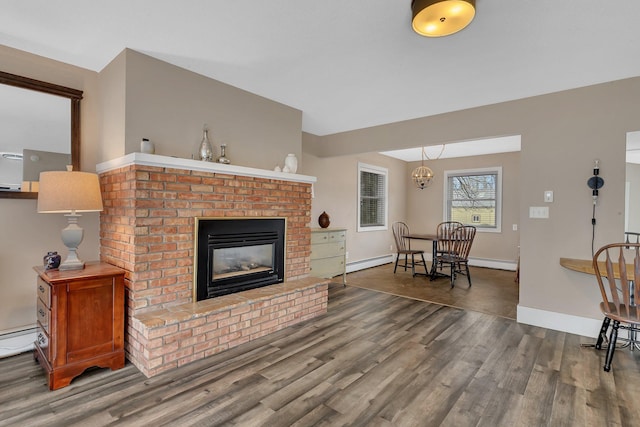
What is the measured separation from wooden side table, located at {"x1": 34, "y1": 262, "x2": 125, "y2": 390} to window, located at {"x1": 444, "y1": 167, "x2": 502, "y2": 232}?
6.60m

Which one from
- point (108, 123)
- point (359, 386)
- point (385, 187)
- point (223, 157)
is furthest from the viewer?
point (385, 187)

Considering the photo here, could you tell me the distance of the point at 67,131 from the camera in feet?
8.97

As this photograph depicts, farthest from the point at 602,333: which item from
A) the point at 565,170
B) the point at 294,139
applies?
the point at 294,139

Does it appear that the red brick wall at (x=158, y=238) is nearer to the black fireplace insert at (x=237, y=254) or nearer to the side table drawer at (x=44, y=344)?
the black fireplace insert at (x=237, y=254)

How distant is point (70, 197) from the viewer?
223cm

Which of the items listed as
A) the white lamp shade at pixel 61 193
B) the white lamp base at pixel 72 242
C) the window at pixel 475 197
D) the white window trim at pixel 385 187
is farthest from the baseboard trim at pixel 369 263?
the white lamp shade at pixel 61 193

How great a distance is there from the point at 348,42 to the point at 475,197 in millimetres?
5610

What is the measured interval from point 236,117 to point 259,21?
1.27 m

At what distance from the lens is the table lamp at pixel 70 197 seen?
220 cm

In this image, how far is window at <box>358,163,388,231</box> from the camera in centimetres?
634

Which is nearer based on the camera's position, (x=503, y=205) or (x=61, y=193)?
(x=61, y=193)

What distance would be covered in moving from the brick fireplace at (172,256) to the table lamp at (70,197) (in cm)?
21

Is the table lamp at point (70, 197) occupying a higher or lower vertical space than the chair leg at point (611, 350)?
higher

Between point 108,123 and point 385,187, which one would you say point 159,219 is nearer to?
point 108,123
